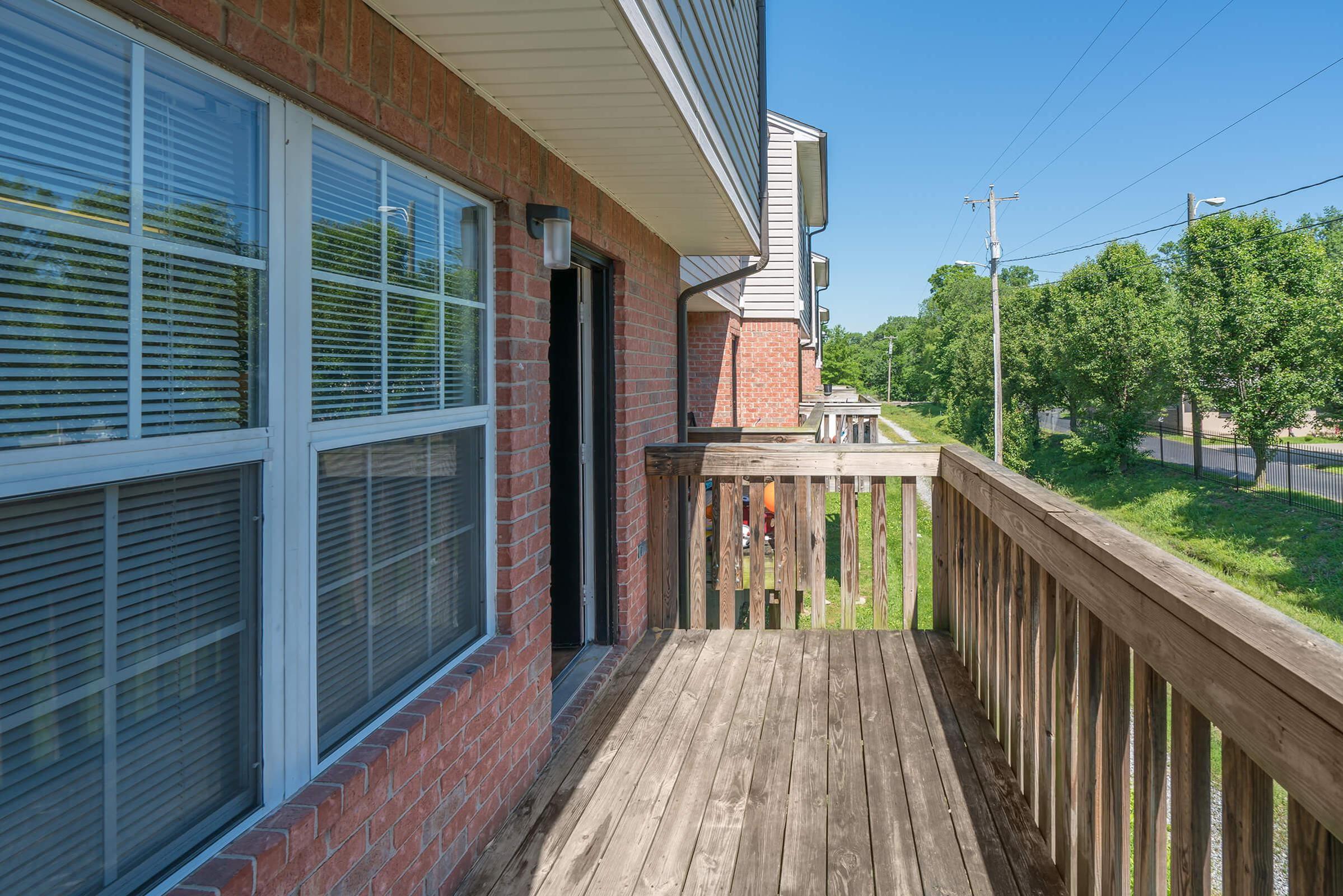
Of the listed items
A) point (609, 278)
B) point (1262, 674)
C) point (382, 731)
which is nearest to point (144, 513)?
point (382, 731)

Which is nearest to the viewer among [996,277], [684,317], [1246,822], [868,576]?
[1246,822]

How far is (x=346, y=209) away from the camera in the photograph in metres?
1.78

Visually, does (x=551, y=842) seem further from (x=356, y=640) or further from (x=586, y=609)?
(x=586, y=609)

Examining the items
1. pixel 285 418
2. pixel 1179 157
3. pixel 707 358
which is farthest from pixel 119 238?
pixel 1179 157

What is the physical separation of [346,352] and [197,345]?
42cm

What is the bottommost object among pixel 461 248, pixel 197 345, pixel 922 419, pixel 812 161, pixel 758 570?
pixel 758 570

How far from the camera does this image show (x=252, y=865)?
4.49ft

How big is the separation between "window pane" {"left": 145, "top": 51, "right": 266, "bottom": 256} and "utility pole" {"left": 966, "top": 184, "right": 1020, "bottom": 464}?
975 inches

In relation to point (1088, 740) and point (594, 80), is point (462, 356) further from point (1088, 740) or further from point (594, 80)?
point (1088, 740)

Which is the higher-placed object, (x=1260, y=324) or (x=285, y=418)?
(x=1260, y=324)

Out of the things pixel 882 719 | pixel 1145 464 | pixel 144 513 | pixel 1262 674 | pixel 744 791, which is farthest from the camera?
pixel 1145 464

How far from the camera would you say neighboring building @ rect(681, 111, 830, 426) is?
10.9m

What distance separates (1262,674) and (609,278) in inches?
130

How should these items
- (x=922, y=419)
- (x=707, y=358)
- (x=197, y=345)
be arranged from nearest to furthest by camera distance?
(x=197, y=345)
(x=707, y=358)
(x=922, y=419)
